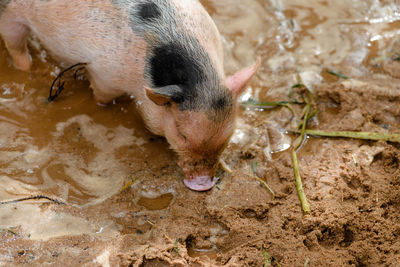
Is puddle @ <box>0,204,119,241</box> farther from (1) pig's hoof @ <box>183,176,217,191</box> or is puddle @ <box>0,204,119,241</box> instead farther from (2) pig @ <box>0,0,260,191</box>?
(2) pig @ <box>0,0,260,191</box>

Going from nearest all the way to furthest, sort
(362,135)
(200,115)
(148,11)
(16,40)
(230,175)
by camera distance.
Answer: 1. (200,115)
2. (148,11)
3. (230,175)
4. (362,135)
5. (16,40)

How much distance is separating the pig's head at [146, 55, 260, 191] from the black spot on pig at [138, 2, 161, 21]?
28.6 inches

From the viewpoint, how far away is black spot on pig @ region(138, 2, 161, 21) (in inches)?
158

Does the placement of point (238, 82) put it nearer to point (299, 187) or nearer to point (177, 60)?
point (177, 60)

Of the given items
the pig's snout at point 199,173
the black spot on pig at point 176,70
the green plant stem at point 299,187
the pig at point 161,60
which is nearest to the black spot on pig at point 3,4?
the pig at point 161,60

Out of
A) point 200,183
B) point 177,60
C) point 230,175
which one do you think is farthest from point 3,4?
point 230,175

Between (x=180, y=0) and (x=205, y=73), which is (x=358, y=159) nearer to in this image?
(x=205, y=73)

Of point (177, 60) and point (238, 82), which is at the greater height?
point (177, 60)

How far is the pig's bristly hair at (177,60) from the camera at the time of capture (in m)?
3.63

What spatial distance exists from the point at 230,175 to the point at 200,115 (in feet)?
3.04

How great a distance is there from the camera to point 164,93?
3.51 meters

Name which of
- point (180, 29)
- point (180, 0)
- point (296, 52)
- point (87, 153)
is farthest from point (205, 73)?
point (296, 52)

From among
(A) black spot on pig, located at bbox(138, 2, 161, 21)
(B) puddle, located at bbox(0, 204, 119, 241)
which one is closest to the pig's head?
(A) black spot on pig, located at bbox(138, 2, 161, 21)

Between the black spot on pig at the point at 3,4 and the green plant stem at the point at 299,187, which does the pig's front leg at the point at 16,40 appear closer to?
the black spot on pig at the point at 3,4
